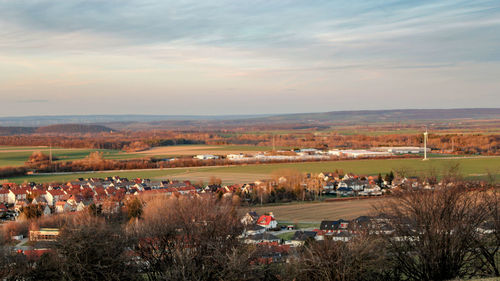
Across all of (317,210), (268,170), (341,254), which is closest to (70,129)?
(268,170)

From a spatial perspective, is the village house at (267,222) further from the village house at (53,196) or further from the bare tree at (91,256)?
the village house at (53,196)

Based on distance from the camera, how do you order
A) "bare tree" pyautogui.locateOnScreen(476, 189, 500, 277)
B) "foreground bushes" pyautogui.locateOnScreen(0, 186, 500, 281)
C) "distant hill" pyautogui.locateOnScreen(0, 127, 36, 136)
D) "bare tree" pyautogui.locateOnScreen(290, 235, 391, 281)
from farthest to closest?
"distant hill" pyautogui.locateOnScreen(0, 127, 36, 136) < "bare tree" pyautogui.locateOnScreen(476, 189, 500, 277) < "foreground bushes" pyautogui.locateOnScreen(0, 186, 500, 281) < "bare tree" pyautogui.locateOnScreen(290, 235, 391, 281)

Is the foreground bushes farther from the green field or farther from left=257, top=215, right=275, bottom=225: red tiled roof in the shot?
the green field

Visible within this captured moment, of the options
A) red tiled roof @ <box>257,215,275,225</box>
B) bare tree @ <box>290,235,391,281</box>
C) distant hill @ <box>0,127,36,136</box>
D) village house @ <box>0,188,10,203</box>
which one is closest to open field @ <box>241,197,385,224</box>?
red tiled roof @ <box>257,215,275,225</box>

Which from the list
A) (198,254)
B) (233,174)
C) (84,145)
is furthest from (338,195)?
(84,145)

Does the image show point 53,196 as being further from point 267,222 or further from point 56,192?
point 267,222

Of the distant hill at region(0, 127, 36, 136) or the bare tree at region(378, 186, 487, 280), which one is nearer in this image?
the bare tree at region(378, 186, 487, 280)

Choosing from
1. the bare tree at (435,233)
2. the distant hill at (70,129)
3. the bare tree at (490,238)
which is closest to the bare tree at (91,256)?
the bare tree at (435,233)
